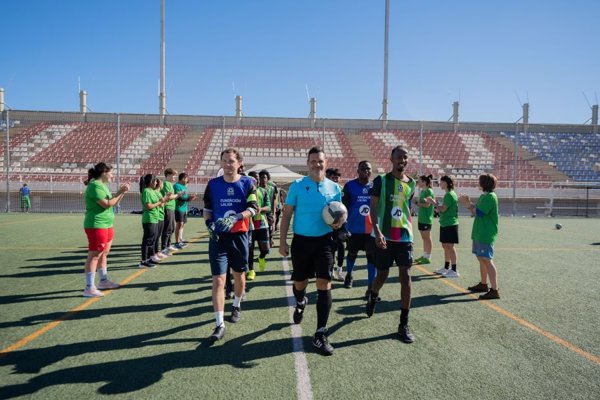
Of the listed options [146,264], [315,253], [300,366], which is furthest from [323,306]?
[146,264]

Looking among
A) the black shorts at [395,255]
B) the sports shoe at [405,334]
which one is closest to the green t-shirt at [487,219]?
the black shorts at [395,255]

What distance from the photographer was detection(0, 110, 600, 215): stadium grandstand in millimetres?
34969

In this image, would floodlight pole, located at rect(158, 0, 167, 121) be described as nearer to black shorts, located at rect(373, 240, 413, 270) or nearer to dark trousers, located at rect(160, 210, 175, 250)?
dark trousers, located at rect(160, 210, 175, 250)

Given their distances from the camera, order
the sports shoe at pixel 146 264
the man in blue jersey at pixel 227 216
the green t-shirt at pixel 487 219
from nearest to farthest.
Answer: the man in blue jersey at pixel 227 216, the green t-shirt at pixel 487 219, the sports shoe at pixel 146 264

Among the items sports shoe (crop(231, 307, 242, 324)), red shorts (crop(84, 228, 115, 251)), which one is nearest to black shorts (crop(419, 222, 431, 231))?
sports shoe (crop(231, 307, 242, 324))

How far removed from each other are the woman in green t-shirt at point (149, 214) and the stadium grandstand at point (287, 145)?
979 inches

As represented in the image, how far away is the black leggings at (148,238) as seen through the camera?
7.71 meters

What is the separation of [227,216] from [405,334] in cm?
230

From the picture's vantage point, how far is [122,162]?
35.6 meters

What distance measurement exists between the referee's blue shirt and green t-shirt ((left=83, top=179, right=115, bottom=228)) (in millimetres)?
3209

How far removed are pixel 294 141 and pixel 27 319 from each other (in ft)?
115

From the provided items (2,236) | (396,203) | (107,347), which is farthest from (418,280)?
(2,236)

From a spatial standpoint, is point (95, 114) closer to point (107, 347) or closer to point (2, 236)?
point (2, 236)

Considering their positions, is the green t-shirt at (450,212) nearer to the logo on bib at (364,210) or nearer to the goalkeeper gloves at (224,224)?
the logo on bib at (364,210)
